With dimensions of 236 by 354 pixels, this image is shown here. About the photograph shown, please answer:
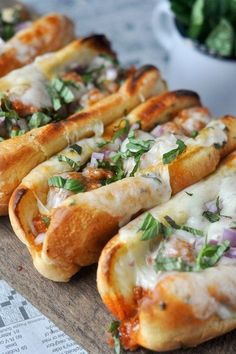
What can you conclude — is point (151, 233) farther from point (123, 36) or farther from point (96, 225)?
point (123, 36)

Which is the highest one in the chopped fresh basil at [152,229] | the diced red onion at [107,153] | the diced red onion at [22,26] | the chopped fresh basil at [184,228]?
the diced red onion at [22,26]

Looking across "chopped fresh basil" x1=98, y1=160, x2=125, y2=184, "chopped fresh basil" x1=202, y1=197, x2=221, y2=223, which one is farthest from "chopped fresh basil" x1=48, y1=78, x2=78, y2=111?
"chopped fresh basil" x1=202, y1=197, x2=221, y2=223

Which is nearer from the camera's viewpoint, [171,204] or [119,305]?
[119,305]

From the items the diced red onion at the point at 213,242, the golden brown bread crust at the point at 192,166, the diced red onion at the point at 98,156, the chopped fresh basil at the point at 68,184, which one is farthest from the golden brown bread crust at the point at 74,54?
the diced red onion at the point at 213,242

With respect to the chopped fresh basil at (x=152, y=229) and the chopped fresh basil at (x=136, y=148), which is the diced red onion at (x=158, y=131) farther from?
the chopped fresh basil at (x=152, y=229)

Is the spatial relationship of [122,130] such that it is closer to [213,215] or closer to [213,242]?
[213,215]

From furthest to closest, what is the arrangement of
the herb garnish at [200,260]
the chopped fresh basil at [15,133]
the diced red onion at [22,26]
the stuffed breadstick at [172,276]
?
1. the diced red onion at [22,26]
2. the chopped fresh basil at [15,133]
3. the herb garnish at [200,260]
4. the stuffed breadstick at [172,276]

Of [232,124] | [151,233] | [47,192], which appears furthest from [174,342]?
[232,124]
